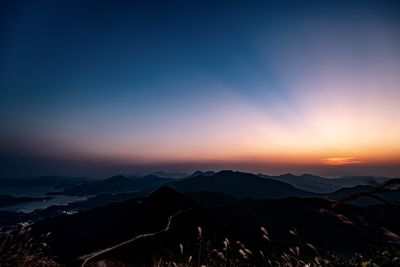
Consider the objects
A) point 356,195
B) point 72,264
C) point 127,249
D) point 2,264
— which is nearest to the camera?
point 356,195

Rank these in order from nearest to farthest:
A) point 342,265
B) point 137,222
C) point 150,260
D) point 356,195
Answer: point 356,195 → point 342,265 → point 150,260 → point 137,222

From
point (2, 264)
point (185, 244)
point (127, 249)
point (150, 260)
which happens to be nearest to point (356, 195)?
point (2, 264)

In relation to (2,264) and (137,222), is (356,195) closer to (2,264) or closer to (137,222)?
(2,264)

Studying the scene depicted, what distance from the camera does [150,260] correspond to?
22031 mm

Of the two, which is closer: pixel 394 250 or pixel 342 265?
pixel 394 250

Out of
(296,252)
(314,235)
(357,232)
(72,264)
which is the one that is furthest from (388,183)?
(357,232)

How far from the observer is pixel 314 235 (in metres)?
189

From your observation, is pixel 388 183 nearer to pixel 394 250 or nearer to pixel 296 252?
pixel 394 250

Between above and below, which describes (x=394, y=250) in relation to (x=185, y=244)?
above

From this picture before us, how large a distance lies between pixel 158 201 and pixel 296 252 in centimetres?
5217

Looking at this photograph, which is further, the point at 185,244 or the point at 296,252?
the point at 185,244

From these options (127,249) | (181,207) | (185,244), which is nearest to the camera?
(127,249)

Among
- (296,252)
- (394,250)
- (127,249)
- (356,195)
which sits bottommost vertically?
(127,249)

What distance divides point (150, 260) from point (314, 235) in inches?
7307
